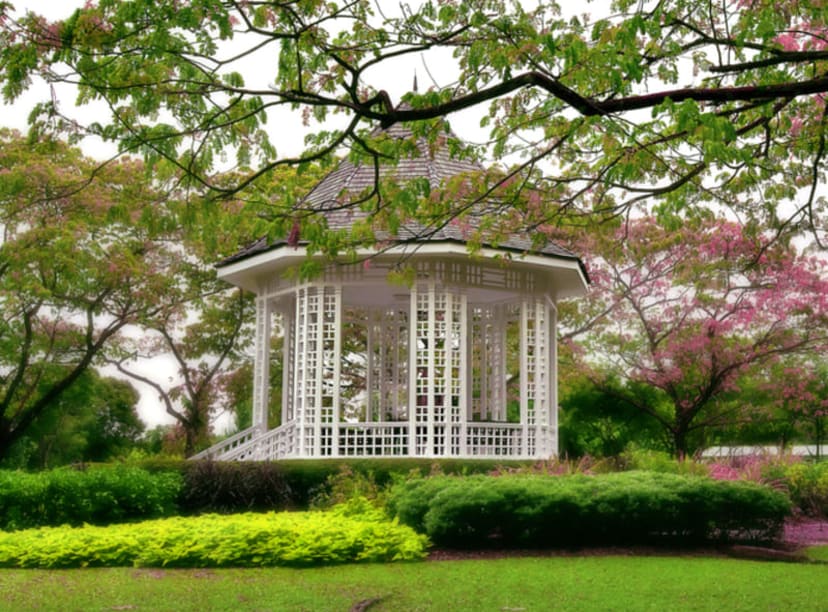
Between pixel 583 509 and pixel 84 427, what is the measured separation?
2623 centimetres

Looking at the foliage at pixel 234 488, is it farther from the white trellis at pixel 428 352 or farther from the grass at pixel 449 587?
the grass at pixel 449 587

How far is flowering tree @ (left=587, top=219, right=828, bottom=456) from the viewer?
2292cm

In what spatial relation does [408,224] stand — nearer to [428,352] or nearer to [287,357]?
[428,352]

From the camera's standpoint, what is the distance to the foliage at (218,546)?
1036 centimetres

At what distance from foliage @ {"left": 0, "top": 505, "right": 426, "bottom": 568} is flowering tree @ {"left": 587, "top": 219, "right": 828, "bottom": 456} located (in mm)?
12577

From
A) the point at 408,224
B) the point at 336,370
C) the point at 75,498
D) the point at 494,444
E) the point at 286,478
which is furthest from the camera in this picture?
the point at 494,444

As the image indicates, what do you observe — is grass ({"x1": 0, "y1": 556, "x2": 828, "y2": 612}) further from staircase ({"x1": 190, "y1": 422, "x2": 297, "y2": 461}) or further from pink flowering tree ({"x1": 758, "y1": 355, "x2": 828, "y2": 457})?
pink flowering tree ({"x1": 758, "y1": 355, "x2": 828, "y2": 457})

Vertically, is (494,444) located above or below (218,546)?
above

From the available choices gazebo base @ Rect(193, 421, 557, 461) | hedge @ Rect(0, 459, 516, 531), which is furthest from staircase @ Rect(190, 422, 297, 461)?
hedge @ Rect(0, 459, 516, 531)

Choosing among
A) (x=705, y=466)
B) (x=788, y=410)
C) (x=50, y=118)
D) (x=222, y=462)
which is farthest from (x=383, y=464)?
(x=788, y=410)

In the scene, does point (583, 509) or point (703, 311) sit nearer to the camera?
point (583, 509)

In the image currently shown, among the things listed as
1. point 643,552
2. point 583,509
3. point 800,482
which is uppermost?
point 800,482

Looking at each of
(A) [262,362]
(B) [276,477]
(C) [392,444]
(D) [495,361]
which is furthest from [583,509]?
(A) [262,362]

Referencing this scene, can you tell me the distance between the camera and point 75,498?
13.2m
